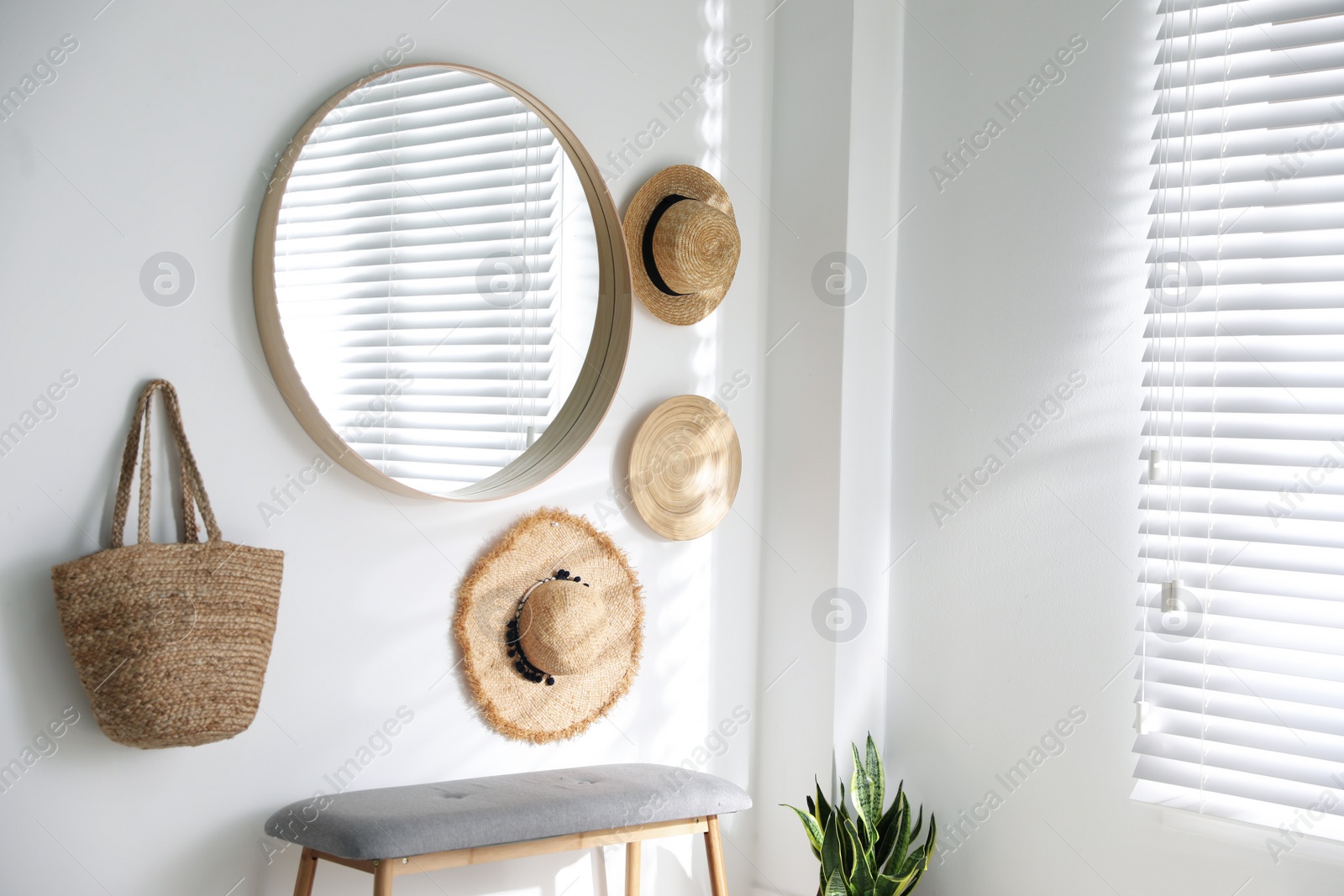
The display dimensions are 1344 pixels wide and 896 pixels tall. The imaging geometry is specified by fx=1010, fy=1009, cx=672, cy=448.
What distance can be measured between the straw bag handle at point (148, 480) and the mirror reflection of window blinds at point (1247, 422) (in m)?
1.82

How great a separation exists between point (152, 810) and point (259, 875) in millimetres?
223

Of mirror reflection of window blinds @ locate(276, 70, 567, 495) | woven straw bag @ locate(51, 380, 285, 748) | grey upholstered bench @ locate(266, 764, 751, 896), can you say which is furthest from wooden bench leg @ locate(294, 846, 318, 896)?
mirror reflection of window blinds @ locate(276, 70, 567, 495)

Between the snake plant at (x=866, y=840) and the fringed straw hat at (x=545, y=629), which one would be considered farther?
the snake plant at (x=866, y=840)

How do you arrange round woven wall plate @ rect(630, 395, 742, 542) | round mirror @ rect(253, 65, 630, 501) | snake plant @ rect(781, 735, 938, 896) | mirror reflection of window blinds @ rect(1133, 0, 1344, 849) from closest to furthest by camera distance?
round mirror @ rect(253, 65, 630, 501), mirror reflection of window blinds @ rect(1133, 0, 1344, 849), snake plant @ rect(781, 735, 938, 896), round woven wall plate @ rect(630, 395, 742, 542)

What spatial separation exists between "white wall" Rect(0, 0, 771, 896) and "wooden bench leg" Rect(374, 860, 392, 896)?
0.84 ft

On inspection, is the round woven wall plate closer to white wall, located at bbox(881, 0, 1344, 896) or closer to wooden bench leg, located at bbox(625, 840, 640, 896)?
white wall, located at bbox(881, 0, 1344, 896)

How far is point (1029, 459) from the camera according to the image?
231cm

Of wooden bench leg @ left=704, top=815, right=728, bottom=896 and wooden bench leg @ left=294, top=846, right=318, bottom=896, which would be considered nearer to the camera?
wooden bench leg @ left=294, top=846, right=318, bottom=896

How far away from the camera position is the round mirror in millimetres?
1707

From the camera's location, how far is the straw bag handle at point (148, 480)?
1.51m

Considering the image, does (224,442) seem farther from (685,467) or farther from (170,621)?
(685,467)

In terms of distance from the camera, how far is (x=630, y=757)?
222 cm

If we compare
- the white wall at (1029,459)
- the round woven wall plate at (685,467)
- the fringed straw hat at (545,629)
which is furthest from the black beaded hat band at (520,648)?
the white wall at (1029,459)

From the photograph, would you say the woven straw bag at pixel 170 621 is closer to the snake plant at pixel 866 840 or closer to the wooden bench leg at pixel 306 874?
the wooden bench leg at pixel 306 874
